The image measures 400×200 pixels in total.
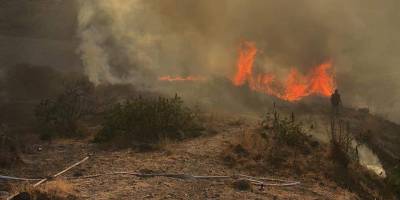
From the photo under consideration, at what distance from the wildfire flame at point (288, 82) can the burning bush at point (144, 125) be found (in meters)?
11.3

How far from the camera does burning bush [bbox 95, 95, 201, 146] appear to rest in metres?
14.4

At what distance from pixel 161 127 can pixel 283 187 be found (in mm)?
5086

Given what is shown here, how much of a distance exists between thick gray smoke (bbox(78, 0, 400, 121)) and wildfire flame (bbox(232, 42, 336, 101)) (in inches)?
37.6

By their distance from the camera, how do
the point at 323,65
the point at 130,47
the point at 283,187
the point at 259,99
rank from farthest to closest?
the point at 323,65 < the point at 130,47 < the point at 259,99 < the point at 283,187

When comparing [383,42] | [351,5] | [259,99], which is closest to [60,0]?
[259,99]

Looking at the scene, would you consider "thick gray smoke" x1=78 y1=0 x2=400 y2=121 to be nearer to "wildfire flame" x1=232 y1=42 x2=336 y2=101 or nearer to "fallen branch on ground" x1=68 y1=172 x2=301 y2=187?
"wildfire flame" x1=232 y1=42 x2=336 y2=101

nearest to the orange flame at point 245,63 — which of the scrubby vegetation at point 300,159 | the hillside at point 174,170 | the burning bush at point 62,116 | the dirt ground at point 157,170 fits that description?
the burning bush at point 62,116

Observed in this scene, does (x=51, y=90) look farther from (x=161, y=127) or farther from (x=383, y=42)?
(x=383, y=42)

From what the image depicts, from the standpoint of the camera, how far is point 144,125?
14.5 metres

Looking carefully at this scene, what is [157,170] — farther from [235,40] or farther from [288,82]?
[235,40]

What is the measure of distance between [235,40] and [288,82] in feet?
17.8

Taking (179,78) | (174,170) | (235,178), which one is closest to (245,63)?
(179,78)

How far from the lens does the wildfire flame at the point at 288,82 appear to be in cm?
2605

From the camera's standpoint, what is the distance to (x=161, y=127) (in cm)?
1479
